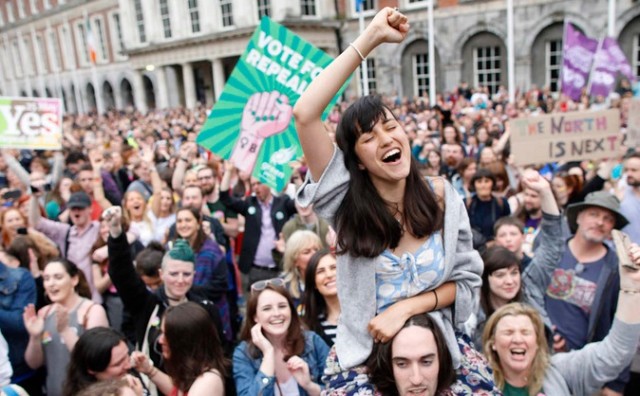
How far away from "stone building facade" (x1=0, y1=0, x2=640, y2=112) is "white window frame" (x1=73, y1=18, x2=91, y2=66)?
92mm

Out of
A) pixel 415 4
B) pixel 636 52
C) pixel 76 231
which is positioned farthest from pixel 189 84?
pixel 76 231

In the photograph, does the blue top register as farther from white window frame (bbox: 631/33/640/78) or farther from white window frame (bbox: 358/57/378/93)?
white window frame (bbox: 358/57/378/93)

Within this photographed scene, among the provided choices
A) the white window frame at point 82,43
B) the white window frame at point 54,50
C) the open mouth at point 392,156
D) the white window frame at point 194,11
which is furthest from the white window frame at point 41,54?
the open mouth at point 392,156

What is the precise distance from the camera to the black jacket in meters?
5.38

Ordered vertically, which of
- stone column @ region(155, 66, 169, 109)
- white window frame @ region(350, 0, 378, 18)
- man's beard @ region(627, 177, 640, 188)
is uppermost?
white window frame @ region(350, 0, 378, 18)

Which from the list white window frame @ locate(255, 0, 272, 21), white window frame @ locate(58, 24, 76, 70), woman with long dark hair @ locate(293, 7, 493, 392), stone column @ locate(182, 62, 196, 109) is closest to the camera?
woman with long dark hair @ locate(293, 7, 493, 392)

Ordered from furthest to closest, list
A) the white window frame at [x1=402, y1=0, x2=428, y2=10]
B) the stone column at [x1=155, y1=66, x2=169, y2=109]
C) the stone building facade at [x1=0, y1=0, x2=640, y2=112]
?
the stone column at [x1=155, y1=66, x2=169, y2=109] < the white window frame at [x1=402, y1=0, x2=428, y2=10] < the stone building facade at [x1=0, y1=0, x2=640, y2=112]

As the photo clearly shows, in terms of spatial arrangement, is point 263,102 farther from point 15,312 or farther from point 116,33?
point 116,33

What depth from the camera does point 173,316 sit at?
2.73 metres

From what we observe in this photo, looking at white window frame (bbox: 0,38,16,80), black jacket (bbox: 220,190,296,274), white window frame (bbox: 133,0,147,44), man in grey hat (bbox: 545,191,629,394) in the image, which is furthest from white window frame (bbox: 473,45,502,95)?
white window frame (bbox: 0,38,16,80)

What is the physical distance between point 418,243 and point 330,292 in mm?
1564

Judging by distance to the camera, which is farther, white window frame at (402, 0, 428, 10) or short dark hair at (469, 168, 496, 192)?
white window frame at (402, 0, 428, 10)

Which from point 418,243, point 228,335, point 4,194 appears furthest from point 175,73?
point 418,243

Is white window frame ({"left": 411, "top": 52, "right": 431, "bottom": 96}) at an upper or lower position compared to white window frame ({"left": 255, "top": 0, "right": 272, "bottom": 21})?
lower
